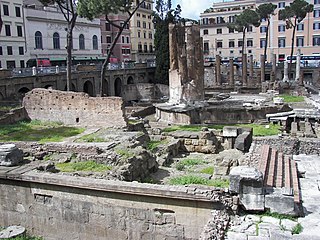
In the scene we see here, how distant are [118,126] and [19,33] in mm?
27102

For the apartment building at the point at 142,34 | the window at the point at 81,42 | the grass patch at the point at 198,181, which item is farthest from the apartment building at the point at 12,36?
the grass patch at the point at 198,181

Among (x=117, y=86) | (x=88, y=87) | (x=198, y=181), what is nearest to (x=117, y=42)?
(x=117, y=86)

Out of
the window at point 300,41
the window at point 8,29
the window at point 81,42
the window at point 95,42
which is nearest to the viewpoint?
the window at point 8,29

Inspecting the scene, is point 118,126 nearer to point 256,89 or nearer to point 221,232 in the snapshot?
point 221,232

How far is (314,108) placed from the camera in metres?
26.5

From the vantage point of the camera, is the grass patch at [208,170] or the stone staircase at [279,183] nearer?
the stone staircase at [279,183]

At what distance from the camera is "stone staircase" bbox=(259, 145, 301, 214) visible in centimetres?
884

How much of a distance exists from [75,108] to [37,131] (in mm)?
2424

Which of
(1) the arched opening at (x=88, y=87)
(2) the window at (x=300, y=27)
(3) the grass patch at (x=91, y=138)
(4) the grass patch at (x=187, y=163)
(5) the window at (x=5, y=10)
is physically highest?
(5) the window at (x=5, y=10)

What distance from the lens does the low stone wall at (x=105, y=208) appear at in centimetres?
935

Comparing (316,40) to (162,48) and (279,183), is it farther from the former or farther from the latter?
(279,183)

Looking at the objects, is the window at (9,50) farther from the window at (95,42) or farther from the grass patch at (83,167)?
the grass patch at (83,167)

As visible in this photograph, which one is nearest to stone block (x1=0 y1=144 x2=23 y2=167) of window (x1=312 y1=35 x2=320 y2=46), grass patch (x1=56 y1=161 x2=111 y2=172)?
grass patch (x1=56 y1=161 x2=111 y2=172)

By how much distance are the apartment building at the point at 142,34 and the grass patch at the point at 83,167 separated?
5497 cm
